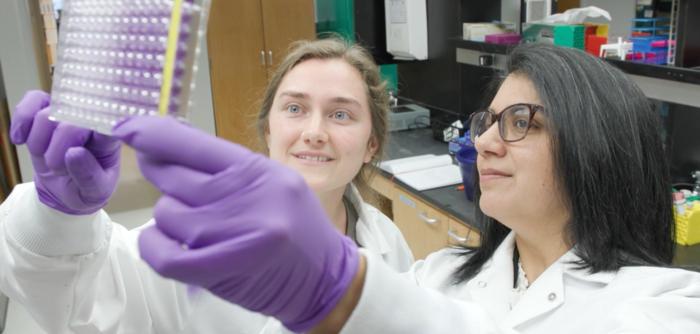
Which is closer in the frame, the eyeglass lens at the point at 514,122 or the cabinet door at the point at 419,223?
the eyeglass lens at the point at 514,122

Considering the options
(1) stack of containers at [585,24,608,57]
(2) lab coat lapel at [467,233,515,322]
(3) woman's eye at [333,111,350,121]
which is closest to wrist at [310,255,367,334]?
(2) lab coat lapel at [467,233,515,322]

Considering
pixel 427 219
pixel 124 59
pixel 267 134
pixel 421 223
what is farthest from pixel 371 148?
pixel 124 59

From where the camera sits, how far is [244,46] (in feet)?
15.6

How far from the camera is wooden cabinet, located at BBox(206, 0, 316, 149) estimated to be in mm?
4684

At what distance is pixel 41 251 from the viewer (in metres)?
1.07

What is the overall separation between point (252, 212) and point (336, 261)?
14 cm

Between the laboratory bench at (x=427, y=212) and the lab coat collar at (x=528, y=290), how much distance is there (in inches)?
33.3

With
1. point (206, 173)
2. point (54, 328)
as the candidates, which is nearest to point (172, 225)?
point (206, 173)

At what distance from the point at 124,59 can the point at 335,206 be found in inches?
41.3

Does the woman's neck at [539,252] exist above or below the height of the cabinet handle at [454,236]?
above

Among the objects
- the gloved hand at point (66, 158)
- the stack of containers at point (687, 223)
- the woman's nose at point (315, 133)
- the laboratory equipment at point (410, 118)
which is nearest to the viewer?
the gloved hand at point (66, 158)

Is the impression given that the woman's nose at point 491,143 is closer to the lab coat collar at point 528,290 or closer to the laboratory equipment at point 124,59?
the lab coat collar at point 528,290

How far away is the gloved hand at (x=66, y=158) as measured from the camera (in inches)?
36.7

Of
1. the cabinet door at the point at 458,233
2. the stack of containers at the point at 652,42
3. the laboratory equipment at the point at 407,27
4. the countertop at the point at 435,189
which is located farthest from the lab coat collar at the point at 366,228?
the laboratory equipment at the point at 407,27
